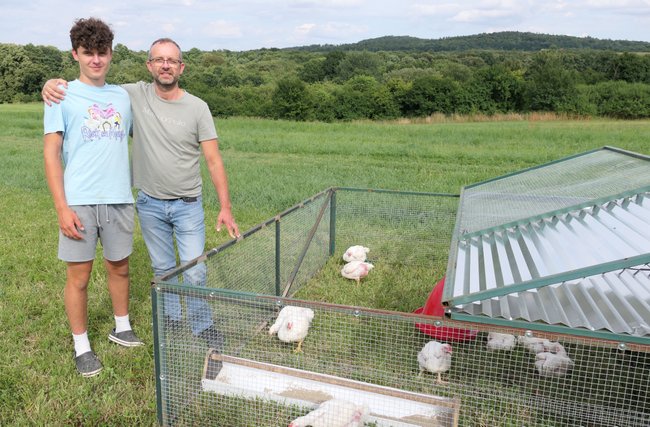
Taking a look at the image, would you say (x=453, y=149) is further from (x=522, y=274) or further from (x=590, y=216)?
(x=522, y=274)

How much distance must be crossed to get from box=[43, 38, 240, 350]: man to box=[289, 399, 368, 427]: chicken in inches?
31.6

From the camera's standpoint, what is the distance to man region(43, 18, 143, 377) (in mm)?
2953

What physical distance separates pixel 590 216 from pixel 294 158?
11068 mm

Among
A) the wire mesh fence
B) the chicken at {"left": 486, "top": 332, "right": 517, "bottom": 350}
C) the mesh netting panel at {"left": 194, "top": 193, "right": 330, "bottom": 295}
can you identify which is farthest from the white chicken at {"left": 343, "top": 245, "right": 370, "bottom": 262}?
the chicken at {"left": 486, "top": 332, "right": 517, "bottom": 350}

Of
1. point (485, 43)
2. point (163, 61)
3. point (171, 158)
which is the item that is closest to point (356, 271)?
point (171, 158)

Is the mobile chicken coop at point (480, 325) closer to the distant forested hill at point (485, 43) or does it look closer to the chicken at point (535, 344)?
the chicken at point (535, 344)

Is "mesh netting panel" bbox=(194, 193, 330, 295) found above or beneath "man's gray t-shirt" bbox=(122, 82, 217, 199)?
beneath

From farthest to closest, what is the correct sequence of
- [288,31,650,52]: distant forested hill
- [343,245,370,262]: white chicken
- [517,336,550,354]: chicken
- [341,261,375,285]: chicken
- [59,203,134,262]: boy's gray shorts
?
[288,31,650,52]: distant forested hill < [343,245,370,262]: white chicken < [341,261,375,285]: chicken < [517,336,550,354]: chicken < [59,203,134,262]: boy's gray shorts

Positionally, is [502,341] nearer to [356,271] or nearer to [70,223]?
[356,271]

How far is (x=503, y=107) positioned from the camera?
3042 cm

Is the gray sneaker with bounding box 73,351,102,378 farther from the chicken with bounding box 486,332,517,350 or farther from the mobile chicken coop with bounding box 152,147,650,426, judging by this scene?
the chicken with bounding box 486,332,517,350

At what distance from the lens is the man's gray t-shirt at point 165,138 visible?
328 centimetres

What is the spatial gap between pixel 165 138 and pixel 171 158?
0.13 m

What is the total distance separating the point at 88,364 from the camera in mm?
3354
